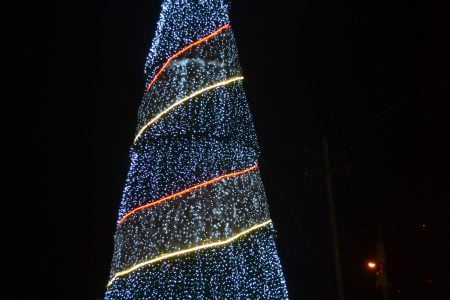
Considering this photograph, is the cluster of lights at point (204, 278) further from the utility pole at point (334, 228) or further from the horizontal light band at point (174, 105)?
the utility pole at point (334, 228)

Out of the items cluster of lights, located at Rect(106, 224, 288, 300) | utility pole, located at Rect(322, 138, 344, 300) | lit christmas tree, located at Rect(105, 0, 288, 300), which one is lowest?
cluster of lights, located at Rect(106, 224, 288, 300)

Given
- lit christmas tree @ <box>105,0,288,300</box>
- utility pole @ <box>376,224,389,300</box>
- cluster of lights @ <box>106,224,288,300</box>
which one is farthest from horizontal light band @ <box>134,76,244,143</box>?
utility pole @ <box>376,224,389,300</box>

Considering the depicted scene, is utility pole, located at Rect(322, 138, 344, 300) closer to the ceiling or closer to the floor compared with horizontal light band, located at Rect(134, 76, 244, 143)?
closer to the ceiling

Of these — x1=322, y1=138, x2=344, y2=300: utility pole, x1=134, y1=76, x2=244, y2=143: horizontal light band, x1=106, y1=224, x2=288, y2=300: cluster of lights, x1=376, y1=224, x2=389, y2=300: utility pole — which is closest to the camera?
x1=106, y1=224, x2=288, y2=300: cluster of lights

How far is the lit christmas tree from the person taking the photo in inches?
192

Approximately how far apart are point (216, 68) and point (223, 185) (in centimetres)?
130

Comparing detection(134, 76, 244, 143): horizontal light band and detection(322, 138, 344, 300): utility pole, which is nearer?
detection(134, 76, 244, 143): horizontal light band

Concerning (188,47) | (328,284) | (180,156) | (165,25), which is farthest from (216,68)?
(328,284)

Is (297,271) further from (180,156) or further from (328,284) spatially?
(180,156)

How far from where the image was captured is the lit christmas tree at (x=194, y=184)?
488 cm

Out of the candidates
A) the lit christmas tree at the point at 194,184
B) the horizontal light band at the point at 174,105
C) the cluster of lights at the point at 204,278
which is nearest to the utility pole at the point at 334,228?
the lit christmas tree at the point at 194,184

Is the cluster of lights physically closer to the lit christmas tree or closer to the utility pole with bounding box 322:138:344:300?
the lit christmas tree

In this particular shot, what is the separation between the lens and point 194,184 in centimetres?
505

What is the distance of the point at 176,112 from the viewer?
5297 mm
